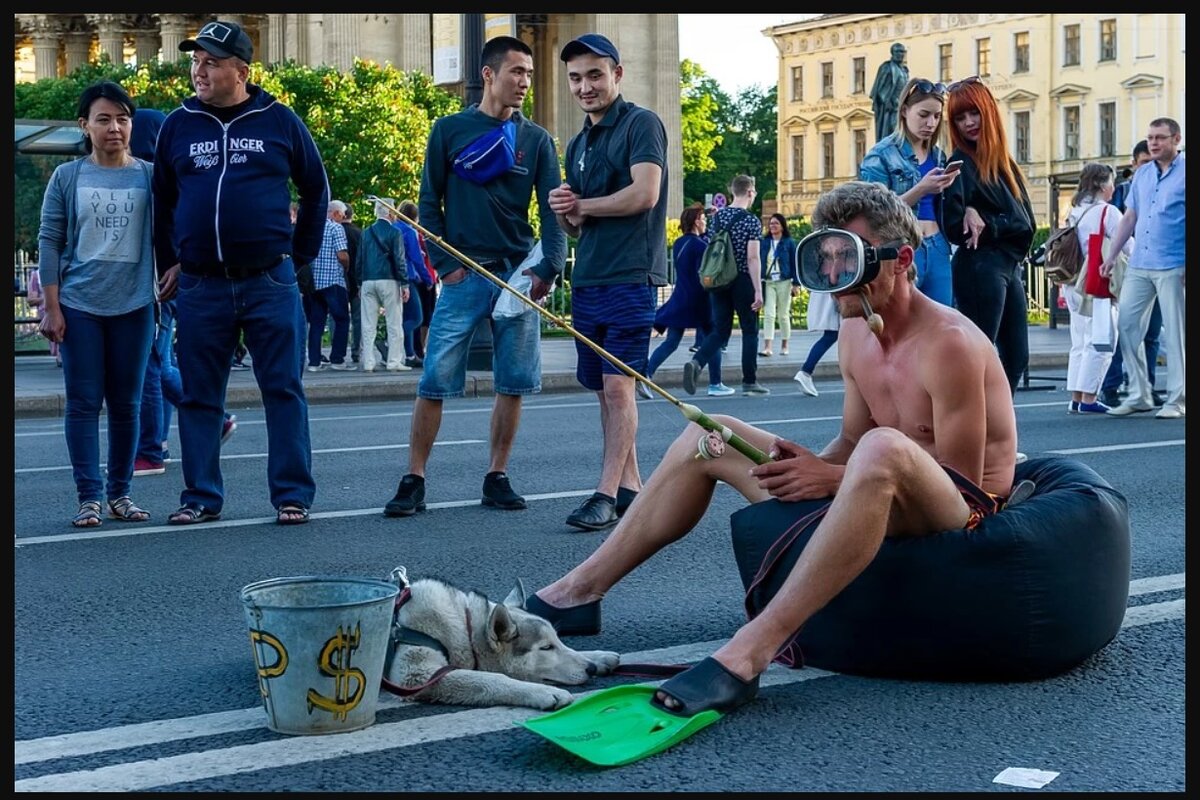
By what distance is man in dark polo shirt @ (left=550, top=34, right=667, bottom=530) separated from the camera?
7.70 metres

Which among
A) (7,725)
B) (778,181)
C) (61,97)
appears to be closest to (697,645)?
(7,725)

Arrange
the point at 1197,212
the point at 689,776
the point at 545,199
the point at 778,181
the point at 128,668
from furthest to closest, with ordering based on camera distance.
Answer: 1. the point at 778,181
2. the point at 1197,212
3. the point at 545,199
4. the point at 128,668
5. the point at 689,776

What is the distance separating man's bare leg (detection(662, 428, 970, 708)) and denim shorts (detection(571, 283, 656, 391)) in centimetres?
350

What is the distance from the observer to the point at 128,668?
4.95 m

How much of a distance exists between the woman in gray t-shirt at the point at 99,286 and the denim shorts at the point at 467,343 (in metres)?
1.33

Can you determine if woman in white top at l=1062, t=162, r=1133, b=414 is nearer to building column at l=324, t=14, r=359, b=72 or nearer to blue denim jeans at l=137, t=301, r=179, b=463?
blue denim jeans at l=137, t=301, r=179, b=463

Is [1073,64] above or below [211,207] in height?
above

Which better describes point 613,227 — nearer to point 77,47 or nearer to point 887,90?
point 887,90

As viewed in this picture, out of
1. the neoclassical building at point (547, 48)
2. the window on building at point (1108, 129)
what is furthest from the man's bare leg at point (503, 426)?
the window on building at point (1108, 129)

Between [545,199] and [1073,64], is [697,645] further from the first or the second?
[1073,64]

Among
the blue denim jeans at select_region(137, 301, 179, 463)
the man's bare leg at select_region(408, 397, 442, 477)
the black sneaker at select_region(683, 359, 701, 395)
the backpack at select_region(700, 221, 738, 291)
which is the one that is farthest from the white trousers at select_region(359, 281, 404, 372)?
the man's bare leg at select_region(408, 397, 442, 477)

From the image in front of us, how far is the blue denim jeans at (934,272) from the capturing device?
29.8 ft

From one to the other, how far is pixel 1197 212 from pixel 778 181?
91.4 m

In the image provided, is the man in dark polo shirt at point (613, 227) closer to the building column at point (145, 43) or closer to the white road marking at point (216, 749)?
the white road marking at point (216, 749)
